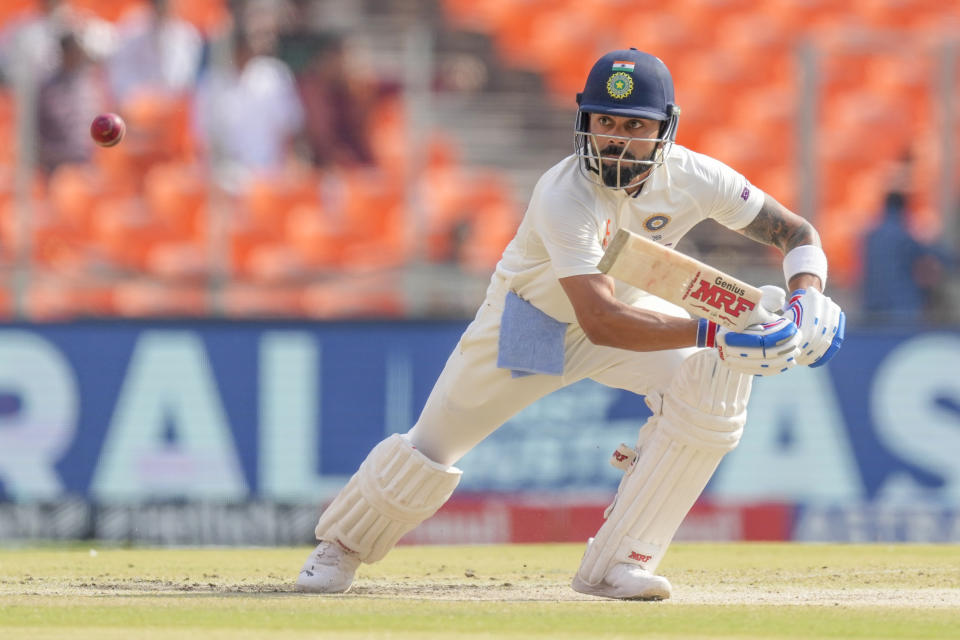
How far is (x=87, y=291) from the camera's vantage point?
28.8 ft

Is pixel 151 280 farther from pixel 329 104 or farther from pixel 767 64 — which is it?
pixel 767 64

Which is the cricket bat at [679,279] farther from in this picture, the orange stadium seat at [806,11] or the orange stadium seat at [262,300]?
the orange stadium seat at [806,11]

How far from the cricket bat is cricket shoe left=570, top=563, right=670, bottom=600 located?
819 millimetres

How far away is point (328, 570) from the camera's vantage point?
527cm

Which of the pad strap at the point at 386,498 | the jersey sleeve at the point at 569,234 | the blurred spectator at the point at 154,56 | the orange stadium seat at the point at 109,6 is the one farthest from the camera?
the orange stadium seat at the point at 109,6

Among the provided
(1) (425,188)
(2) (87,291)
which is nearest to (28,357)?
(2) (87,291)

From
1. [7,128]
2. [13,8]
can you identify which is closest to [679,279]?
[7,128]

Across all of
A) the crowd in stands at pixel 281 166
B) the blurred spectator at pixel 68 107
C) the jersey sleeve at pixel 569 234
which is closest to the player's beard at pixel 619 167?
the jersey sleeve at pixel 569 234

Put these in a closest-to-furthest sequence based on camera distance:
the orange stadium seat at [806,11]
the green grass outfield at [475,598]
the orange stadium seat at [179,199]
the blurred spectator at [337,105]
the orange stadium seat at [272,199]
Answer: the green grass outfield at [475,598]
the orange stadium seat at [272,199]
the blurred spectator at [337,105]
the orange stadium seat at [179,199]
the orange stadium seat at [806,11]

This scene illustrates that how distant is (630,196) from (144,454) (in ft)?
13.7

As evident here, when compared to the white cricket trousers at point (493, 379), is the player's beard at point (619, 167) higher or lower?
higher

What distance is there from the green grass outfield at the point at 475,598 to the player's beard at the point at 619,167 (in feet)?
4.09

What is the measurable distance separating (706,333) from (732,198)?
0.70 m

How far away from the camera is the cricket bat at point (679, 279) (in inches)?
181
